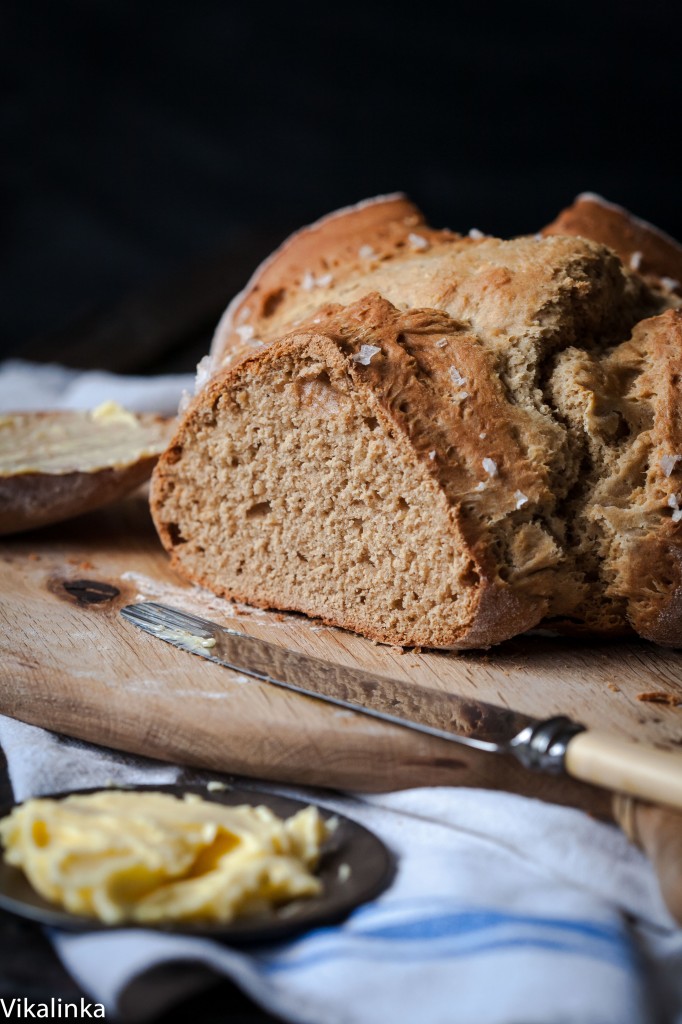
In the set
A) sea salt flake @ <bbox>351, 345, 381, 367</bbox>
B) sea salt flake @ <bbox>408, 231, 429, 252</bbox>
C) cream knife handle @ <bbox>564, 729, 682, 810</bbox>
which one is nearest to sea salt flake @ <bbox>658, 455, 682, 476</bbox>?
sea salt flake @ <bbox>351, 345, 381, 367</bbox>

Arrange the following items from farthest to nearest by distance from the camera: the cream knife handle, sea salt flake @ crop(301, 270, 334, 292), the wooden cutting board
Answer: sea salt flake @ crop(301, 270, 334, 292)
the wooden cutting board
the cream knife handle

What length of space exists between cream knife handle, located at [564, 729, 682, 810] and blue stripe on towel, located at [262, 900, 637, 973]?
0.86ft

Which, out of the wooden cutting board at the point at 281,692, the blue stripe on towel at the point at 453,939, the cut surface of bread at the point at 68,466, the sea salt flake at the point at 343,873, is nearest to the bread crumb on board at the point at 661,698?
the wooden cutting board at the point at 281,692

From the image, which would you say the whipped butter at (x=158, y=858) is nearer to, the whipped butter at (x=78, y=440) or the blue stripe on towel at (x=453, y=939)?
the blue stripe on towel at (x=453, y=939)

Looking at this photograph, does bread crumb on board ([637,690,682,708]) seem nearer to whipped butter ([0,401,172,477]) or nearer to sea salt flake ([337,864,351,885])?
sea salt flake ([337,864,351,885])

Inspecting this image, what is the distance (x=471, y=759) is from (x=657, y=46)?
5655 millimetres

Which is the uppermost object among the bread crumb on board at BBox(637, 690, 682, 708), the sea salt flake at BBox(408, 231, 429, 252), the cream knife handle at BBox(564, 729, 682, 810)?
the sea salt flake at BBox(408, 231, 429, 252)

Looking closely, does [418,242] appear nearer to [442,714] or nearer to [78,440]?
[78,440]

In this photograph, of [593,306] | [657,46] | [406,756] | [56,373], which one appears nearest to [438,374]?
[593,306]

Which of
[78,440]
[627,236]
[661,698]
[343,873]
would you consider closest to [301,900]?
[343,873]

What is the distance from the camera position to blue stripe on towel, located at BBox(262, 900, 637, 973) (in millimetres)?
2092

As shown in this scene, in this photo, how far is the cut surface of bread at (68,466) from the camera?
12.7ft

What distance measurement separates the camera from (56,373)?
5.89 metres

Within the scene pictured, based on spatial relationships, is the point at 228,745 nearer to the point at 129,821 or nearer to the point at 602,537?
the point at 129,821
